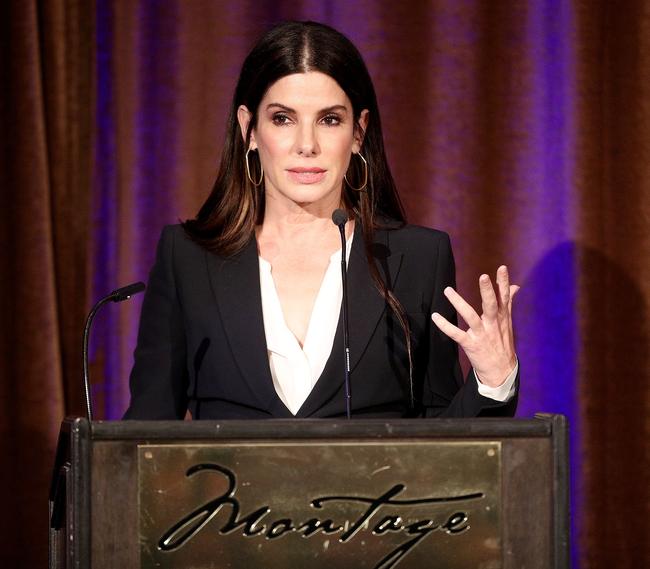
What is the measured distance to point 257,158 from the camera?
6.70 ft

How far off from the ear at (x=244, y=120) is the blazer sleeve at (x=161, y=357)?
0.26 m

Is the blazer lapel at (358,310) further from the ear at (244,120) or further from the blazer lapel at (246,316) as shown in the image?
the ear at (244,120)

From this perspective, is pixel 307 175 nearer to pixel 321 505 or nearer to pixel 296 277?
pixel 296 277

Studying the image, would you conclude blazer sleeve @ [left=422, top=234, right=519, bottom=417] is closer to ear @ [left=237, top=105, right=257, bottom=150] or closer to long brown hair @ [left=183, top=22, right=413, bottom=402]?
long brown hair @ [left=183, top=22, right=413, bottom=402]

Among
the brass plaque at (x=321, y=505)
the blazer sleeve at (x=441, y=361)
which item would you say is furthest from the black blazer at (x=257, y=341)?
the brass plaque at (x=321, y=505)

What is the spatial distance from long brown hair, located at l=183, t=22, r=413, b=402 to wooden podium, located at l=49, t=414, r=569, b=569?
520mm

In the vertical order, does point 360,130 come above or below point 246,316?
above

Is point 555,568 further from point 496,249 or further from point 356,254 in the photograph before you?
point 496,249

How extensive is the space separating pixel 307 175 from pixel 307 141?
0.06 meters

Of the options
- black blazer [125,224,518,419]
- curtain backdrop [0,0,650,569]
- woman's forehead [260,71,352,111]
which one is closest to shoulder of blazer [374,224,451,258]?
black blazer [125,224,518,419]

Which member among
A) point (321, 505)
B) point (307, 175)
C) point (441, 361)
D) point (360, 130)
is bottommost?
point (321, 505)

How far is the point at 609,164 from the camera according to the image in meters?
→ 2.90

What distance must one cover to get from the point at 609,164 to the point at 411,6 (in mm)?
701

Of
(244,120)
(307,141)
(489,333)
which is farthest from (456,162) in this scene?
(489,333)
